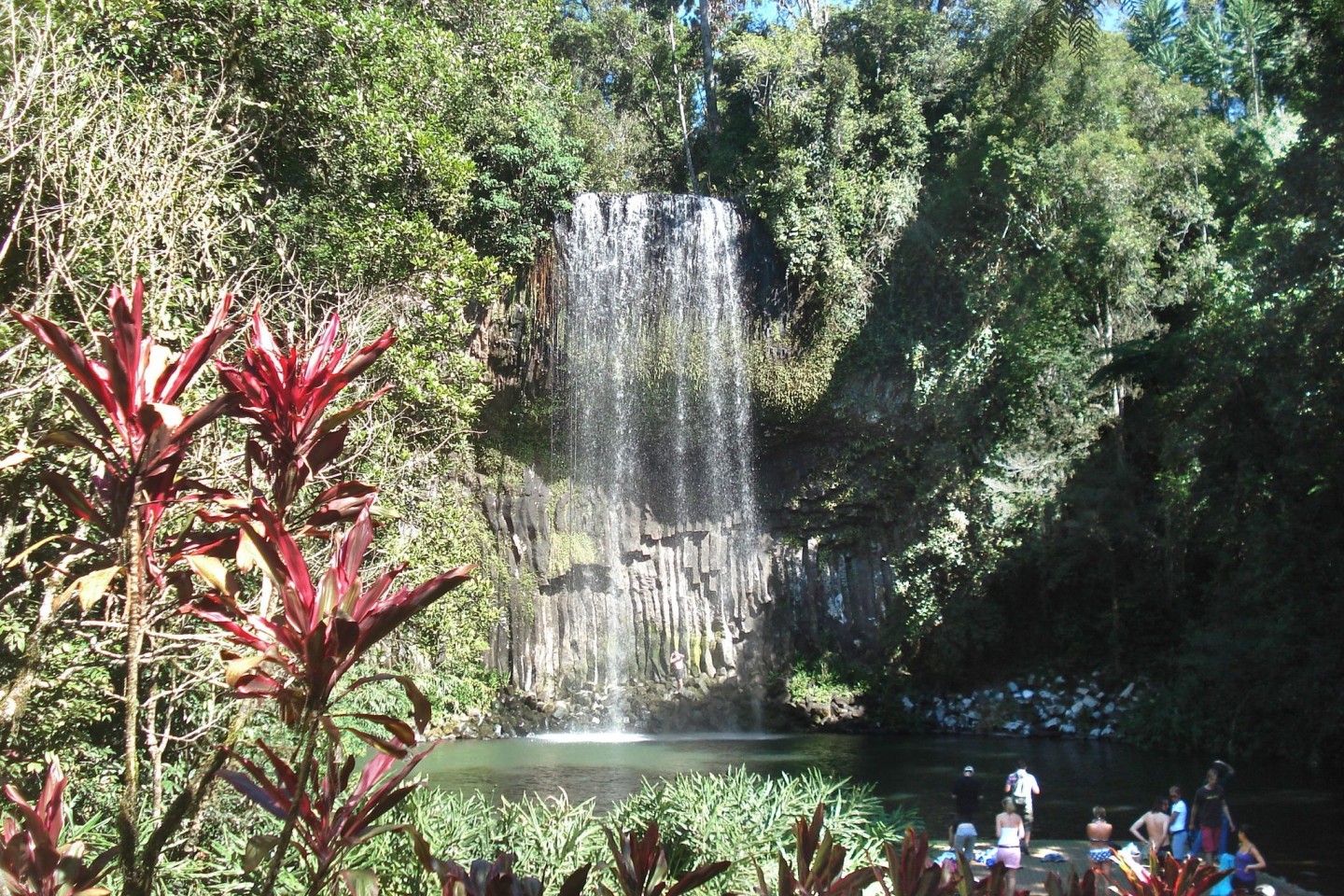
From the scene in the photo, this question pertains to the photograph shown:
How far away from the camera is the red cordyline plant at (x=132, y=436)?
8.05ft

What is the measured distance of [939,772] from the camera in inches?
554

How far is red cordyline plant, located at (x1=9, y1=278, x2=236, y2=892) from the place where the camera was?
245 centimetres

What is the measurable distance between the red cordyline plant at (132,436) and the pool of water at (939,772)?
820 centimetres

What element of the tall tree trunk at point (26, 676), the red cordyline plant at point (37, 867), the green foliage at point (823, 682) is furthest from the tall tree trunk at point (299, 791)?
the green foliage at point (823, 682)

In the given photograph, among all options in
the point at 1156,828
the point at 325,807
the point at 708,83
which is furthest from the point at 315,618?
the point at 708,83

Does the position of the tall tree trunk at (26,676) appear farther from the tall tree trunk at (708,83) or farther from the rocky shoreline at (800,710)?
the tall tree trunk at (708,83)

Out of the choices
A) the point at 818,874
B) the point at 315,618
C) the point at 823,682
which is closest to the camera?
the point at 315,618

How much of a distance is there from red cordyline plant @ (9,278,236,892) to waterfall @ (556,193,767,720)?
702 inches

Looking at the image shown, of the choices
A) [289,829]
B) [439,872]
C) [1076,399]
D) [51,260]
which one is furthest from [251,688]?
[1076,399]

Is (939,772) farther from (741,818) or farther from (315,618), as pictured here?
(315,618)

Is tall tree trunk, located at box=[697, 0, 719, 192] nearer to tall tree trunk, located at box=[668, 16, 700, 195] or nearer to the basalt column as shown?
tall tree trunk, located at box=[668, 16, 700, 195]

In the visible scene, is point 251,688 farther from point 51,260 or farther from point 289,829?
point 51,260

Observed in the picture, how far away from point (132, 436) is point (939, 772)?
43.2 ft

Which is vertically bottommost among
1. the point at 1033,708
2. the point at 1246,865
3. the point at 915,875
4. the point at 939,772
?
the point at 939,772
